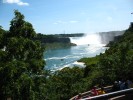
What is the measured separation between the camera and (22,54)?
20016mm

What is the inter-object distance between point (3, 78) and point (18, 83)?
3.15 feet

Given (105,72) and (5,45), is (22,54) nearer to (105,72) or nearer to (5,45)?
(5,45)

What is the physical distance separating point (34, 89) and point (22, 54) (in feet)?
8.75

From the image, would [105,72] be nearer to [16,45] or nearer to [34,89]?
[34,89]

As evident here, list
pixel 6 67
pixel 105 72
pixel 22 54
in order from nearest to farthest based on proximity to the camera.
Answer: pixel 6 67 → pixel 22 54 → pixel 105 72

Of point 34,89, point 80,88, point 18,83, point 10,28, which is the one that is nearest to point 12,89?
point 18,83

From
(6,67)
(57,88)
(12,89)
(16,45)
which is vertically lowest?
(57,88)

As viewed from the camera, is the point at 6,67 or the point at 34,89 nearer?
the point at 6,67

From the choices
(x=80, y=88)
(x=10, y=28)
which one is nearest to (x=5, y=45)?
(x=10, y=28)

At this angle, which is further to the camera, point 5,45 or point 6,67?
point 5,45

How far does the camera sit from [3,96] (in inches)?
798

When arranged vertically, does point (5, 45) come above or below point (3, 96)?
above

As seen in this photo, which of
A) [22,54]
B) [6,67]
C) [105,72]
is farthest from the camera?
[105,72]

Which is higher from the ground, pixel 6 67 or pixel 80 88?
pixel 6 67
